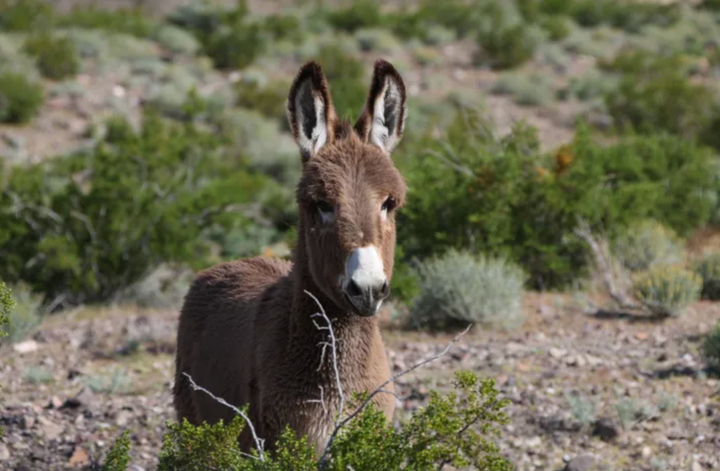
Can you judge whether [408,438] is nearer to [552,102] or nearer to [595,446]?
[595,446]

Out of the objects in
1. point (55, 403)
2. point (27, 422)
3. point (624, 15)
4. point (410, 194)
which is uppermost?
point (624, 15)

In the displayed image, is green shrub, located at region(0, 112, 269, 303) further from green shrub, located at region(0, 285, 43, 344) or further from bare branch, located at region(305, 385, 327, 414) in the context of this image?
bare branch, located at region(305, 385, 327, 414)

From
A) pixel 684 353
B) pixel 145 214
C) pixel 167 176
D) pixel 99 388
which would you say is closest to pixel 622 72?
pixel 167 176

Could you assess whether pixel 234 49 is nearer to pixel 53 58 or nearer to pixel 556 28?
pixel 53 58

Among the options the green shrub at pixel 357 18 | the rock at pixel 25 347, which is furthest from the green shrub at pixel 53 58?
the rock at pixel 25 347

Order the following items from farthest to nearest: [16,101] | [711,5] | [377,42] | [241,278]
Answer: [711,5]
[377,42]
[16,101]
[241,278]

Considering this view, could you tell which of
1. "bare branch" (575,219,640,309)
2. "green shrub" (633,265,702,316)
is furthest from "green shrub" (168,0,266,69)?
"green shrub" (633,265,702,316)

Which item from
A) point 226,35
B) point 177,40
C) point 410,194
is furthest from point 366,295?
point 177,40

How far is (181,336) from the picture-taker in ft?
20.5

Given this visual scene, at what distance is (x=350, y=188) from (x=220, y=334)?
152 centimetres

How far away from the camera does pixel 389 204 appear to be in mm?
4789

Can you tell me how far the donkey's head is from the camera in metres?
4.26

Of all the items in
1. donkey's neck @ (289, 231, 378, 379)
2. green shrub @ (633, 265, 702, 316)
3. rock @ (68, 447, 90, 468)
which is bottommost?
rock @ (68, 447, 90, 468)

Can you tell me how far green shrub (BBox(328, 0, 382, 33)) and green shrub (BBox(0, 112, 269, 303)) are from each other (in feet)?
86.7
